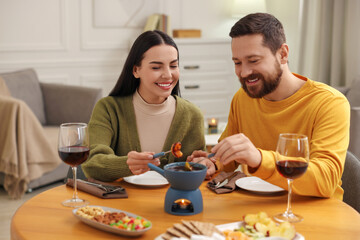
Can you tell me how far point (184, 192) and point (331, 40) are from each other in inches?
160

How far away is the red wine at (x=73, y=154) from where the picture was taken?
147cm

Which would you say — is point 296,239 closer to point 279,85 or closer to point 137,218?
point 137,218

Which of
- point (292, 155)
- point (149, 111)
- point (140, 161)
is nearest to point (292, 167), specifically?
point (292, 155)

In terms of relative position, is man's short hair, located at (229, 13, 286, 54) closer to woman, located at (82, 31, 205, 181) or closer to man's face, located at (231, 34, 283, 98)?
man's face, located at (231, 34, 283, 98)

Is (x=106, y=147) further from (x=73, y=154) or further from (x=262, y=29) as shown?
(x=262, y=29)

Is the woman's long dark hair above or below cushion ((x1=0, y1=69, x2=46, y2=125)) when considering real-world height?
above

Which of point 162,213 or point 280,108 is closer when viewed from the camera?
point 162,213

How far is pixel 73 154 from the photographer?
1477 millimetres

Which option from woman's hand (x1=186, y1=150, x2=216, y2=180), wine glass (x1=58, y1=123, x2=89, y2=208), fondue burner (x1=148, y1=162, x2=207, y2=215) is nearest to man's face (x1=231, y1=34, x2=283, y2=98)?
woman's hand (x1=186, y1=150, x2=216, y2=180)

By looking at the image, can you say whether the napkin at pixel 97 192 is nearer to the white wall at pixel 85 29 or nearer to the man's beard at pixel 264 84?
the man's beard at pixel 264 84

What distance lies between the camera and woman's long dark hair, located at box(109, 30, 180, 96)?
6.99ft

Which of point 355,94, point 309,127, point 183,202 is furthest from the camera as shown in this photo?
point 355,94

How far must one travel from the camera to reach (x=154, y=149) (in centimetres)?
215

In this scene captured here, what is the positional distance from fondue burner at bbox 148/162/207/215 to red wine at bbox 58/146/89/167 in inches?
9.5
